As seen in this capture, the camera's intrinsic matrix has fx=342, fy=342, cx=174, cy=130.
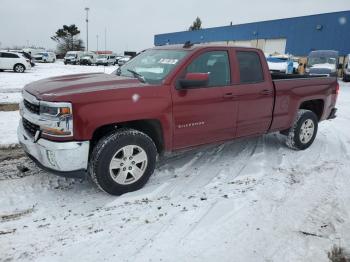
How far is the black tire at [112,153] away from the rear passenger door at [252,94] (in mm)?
1586

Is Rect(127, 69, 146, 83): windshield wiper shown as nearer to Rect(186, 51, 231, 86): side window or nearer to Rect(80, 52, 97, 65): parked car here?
Rect(186, 51, 231, 86): side window

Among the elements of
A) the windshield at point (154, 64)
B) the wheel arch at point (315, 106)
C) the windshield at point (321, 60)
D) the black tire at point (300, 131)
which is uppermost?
the windshield at point (321, 60)

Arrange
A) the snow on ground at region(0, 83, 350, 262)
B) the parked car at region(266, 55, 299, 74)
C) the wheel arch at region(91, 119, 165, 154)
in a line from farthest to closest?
1. the parked car at region(266, 55, 299, 74)
2. the wheel arch at region(91, 119, 165, 154)
3. the snow on ground at region(0, 83, 350, 262)

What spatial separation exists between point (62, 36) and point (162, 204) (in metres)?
74.4

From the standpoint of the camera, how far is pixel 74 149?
11.8 feet

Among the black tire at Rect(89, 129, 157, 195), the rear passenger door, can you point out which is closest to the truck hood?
the black tire at Rect(89, 129, 157, 195)

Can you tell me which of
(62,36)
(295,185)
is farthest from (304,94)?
(62,36)

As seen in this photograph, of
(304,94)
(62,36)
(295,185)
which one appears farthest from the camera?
(62,36)

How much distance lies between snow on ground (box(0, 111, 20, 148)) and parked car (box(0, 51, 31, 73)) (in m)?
17.7

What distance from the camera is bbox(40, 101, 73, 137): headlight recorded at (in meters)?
3.51

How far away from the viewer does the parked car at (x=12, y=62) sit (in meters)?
24.2

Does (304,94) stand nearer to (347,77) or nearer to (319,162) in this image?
(319,162)

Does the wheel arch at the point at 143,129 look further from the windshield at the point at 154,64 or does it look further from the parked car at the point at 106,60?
the parked car at the point at 106,60

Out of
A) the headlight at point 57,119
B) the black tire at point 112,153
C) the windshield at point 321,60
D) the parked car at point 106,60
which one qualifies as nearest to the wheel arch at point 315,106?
the black tire at point 112,153
